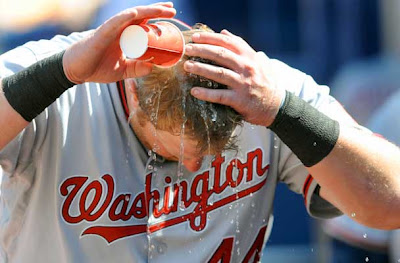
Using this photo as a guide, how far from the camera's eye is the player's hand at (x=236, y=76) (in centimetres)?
209

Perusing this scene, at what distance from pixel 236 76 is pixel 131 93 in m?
0.43

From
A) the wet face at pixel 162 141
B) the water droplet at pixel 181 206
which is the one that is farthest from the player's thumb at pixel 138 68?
the water droplet at pixel 181 206

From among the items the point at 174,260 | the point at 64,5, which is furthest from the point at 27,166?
the point at 64,5

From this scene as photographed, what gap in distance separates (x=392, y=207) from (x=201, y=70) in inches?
29.3

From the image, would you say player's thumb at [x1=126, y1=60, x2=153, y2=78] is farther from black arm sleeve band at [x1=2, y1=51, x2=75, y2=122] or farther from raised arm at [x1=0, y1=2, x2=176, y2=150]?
black arm sleeve band at [x1=2, y1=51, x2=75, y2=122]

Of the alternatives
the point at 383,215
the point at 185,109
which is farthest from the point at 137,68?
the point at 383,215

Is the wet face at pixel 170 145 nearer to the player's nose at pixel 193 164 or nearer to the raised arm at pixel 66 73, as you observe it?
the player's nose at pixel 193 164

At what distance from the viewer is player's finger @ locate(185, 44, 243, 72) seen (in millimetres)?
2088

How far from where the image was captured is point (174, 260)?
8.34ft

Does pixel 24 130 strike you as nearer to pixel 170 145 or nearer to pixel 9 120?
pixel 9 120

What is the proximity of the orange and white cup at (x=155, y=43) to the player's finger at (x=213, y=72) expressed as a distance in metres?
0.04

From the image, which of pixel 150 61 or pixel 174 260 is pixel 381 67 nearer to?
pixel 174 260

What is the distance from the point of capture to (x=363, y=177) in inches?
94.5

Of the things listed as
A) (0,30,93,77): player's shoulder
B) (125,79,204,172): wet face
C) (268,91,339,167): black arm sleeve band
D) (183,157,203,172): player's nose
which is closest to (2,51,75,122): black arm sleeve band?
(0,30,93,77): player's shoulder
